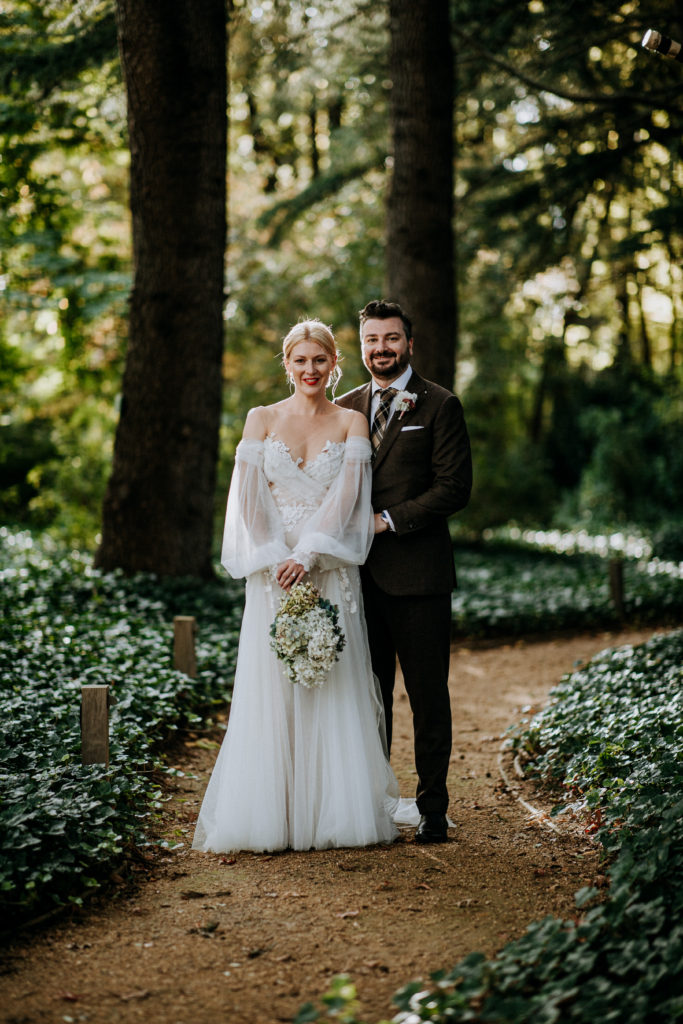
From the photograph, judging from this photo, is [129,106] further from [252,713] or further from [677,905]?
[677,905]

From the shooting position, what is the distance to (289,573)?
14.7ft

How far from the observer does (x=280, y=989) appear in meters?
3.11

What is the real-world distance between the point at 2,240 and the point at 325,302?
6524 millimetres

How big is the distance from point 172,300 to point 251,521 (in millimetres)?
4979

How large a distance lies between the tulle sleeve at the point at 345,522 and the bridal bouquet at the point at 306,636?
18 cm

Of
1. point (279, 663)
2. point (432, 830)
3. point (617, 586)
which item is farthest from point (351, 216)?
point (432, 830)

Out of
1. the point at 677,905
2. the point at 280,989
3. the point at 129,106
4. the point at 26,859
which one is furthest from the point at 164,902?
the point at 129,106

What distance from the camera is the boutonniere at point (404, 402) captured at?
15.2ft

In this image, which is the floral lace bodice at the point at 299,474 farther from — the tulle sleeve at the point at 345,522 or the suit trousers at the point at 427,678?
the suit trousers at the point at 427,678

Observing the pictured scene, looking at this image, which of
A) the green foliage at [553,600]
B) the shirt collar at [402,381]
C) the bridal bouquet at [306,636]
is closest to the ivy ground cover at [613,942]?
the bridal bouquet at [306,636]

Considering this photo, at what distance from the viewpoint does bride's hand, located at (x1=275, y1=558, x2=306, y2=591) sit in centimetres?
448

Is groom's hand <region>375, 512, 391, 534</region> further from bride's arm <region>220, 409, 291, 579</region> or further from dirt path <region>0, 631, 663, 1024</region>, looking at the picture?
dirt path <region>0, 631, 663, 1024</region>

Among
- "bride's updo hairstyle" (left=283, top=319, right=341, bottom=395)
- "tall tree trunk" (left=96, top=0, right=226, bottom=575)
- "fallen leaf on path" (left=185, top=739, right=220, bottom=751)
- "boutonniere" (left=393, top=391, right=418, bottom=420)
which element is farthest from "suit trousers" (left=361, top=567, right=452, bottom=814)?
"tall tree trunk" (left=96, top=0, right=226, bottom=575)

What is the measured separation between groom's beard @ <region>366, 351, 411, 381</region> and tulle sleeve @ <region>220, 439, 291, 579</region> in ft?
2.22
